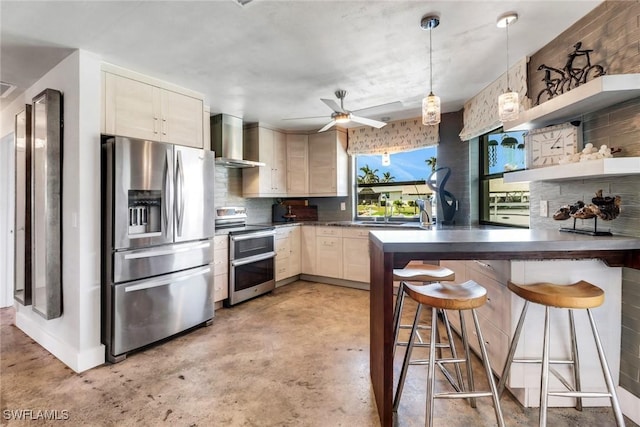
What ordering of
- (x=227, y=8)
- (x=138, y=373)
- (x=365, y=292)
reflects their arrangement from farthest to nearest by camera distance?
1. (x=365, y=292)
2. (x=138, y=373)
3. (x=227, y=8)

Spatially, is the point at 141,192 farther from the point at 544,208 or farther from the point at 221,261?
the point at 544,208

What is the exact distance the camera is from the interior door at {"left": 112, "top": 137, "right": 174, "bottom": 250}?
2.38 metres

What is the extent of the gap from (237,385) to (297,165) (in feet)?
11.5

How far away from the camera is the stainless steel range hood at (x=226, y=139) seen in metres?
3.98

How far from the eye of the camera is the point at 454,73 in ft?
9.29

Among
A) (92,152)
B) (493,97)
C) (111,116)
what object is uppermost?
(493,97)

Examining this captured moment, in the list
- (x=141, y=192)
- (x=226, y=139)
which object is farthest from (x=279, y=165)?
(x=141, y=192)

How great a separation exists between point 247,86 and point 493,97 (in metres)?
2.46

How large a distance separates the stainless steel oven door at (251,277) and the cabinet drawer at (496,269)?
2.56 m

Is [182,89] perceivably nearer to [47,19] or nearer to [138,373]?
[47,19]

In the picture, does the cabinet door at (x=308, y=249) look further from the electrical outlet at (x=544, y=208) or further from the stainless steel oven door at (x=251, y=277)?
the electrical outlet at (x=544, y=208)

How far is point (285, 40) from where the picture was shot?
225 centimetres

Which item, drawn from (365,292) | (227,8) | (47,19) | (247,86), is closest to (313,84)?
(247,86)

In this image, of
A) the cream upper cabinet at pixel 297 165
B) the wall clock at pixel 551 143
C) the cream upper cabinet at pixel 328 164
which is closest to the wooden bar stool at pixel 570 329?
the wall clock at pixel 551 143
